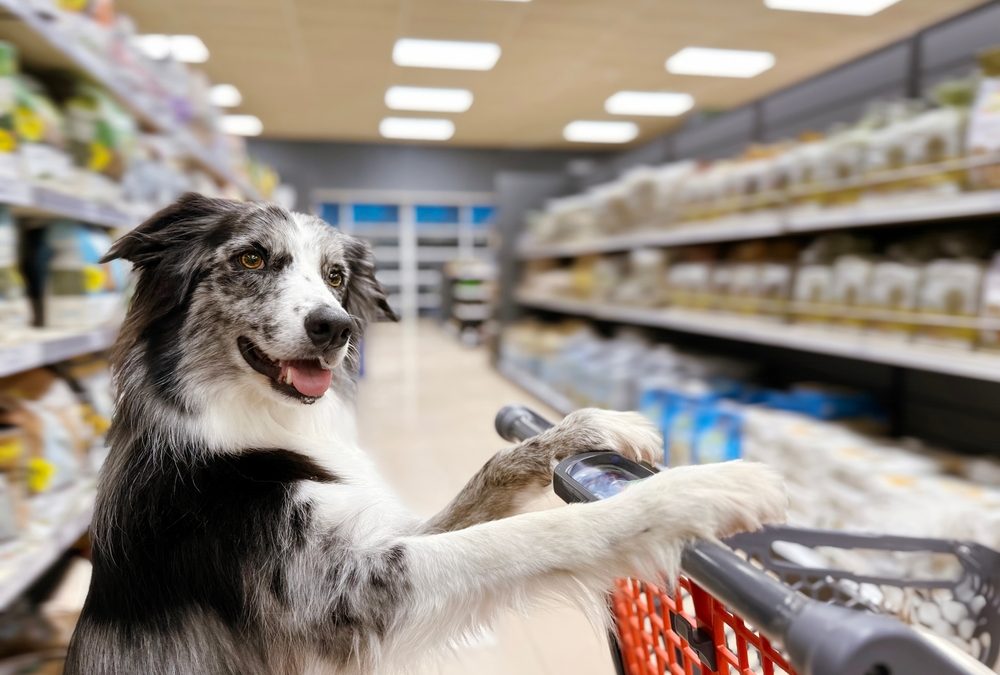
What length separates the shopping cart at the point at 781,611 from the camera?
500 mm

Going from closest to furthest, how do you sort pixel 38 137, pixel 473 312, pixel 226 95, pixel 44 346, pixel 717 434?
pixel 44 346, pixel 38 137, pixel 717 434, pixel 226 95, pixel 473 312

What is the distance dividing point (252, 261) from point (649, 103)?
9.86 meters

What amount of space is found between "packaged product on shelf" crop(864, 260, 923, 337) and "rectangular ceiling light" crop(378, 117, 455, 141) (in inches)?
382

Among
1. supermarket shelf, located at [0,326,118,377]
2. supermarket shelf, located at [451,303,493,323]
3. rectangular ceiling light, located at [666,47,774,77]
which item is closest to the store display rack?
supermarket shelf, located at [0,326,118,377]

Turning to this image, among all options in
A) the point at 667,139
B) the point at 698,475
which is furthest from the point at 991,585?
the point at 667,139

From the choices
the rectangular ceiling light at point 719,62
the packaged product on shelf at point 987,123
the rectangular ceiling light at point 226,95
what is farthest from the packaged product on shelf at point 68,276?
the rectangular ceiling light at point 226,95

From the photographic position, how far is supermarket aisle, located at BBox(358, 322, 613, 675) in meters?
2.01

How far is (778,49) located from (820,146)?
18.8 feet

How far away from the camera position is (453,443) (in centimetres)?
Answer: 439

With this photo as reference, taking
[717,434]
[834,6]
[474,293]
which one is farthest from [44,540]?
[474,293]

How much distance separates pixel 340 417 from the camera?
118 centimetres

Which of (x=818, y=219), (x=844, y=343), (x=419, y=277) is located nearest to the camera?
(x=844, y=343)

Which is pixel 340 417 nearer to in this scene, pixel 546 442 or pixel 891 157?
pixel 546 442

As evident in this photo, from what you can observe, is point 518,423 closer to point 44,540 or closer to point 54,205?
point 44,540
